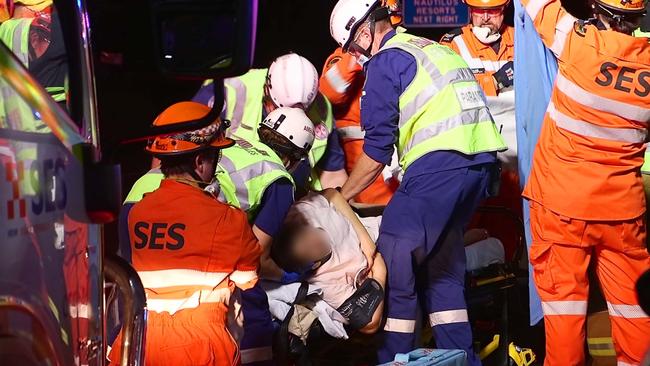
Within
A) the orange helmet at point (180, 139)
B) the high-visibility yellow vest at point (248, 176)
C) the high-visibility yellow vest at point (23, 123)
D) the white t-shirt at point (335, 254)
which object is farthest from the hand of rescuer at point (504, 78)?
the high-visibility yellow vest at point (23, 123)

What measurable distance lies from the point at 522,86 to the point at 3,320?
A: 511cm

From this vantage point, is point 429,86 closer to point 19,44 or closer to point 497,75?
point 497,75

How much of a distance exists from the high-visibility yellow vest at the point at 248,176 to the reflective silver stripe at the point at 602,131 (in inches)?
57.0

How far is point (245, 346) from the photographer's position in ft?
16.6

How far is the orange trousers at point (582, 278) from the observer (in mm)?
5594

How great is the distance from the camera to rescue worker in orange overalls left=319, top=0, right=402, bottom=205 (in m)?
7.28

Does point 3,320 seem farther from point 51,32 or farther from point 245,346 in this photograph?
point 245,346

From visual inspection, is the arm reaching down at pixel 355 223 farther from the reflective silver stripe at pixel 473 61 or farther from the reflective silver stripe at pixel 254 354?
the reflective silver stripe at pixel 473 61

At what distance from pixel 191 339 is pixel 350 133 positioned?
347 cm

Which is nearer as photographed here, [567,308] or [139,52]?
[567,308]

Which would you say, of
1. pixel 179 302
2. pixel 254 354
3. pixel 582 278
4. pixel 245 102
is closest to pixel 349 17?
pixel 245 102

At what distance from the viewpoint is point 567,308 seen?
5.62 m

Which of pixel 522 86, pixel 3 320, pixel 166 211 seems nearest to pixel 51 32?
pixel 3 320

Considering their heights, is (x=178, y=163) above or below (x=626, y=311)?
above
